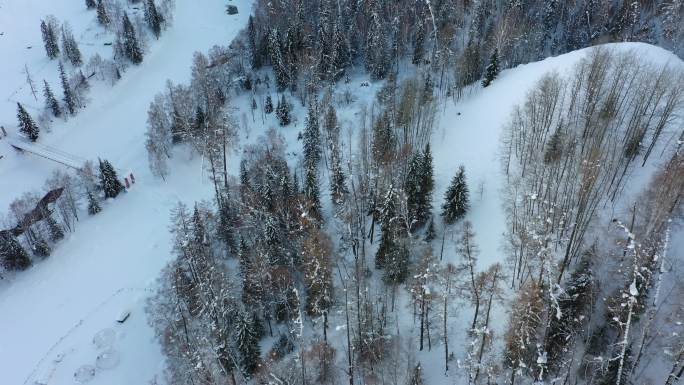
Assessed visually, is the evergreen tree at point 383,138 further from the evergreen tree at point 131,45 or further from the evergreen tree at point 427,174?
the evergreen tree at point 131,45

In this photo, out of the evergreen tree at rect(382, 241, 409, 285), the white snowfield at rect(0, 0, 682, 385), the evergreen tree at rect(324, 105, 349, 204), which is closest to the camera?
the evergreen tree at rect(382, 241, 409, 285)

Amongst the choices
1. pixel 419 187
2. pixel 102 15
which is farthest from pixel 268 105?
pixel 102 15

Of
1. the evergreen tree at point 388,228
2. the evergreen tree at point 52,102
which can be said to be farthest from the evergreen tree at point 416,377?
the evergreen tree at point 52,102

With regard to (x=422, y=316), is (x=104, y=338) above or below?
below

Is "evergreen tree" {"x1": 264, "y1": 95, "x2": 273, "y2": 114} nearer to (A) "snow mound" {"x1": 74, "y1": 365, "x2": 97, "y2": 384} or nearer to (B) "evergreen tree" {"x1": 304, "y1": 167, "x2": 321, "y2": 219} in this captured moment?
(B) "evergreen tree" {"x1": 304, "y1": 167, "x2": 321, "y2": 219}

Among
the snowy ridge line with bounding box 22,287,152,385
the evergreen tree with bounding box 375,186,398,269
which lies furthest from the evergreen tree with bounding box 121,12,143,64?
the evergreen tree with bounding box 375,186,398,269

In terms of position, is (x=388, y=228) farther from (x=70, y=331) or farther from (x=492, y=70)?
(x=70, y=331)

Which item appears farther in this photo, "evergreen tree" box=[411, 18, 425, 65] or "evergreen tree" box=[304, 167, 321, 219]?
"evergreen tree" box=[411, 18, 425, 65]
